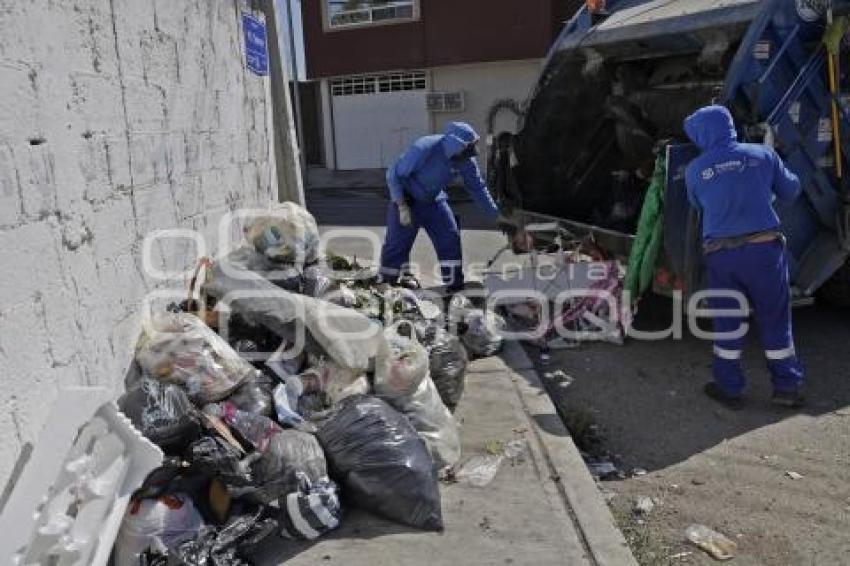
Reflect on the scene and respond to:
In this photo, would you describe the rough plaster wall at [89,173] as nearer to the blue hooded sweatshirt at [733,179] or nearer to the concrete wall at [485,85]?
the blue hooded sweatshirt at [733,179]

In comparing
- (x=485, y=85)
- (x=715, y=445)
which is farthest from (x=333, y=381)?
(x=485, y=85)

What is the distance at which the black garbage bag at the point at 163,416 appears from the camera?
2885mm

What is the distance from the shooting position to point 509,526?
2938 mm

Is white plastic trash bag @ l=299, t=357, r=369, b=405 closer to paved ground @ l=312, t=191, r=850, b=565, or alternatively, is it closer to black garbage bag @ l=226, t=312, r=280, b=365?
black garbage bag @ l=226, t=312, r=280, b=365

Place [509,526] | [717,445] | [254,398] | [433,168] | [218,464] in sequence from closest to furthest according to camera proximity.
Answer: [218,464] → [509,526] → [254,398] → [717,445] → [433,168]

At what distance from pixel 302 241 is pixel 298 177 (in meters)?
2.24

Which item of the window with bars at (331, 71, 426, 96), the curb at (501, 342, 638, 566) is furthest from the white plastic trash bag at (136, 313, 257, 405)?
the window with bars at (331, 71, 426, 96)

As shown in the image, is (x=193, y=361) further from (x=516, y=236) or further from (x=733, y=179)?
(x=516, y=236)

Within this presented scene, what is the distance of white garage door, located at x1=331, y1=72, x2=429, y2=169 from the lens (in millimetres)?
18281

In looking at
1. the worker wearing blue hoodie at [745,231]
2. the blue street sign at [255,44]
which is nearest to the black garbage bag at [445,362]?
the worker wearing blue hoodie at [745,231]

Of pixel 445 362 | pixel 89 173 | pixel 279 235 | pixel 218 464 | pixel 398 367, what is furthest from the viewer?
pixel 279 235

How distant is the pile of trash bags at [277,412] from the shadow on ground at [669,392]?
0.84 metres

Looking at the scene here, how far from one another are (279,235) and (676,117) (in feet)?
9.93

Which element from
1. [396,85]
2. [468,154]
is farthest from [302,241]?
[396,85]
